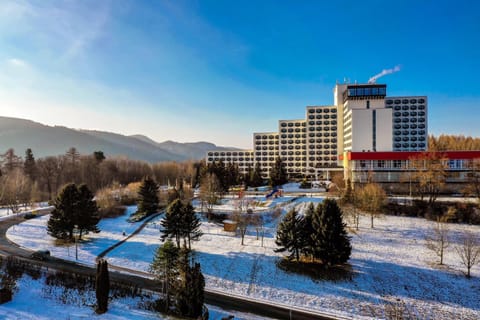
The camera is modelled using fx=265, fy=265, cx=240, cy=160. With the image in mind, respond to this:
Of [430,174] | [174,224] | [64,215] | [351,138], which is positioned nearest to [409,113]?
[351,138]

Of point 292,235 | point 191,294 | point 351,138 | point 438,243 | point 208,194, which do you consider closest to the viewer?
point 191,294

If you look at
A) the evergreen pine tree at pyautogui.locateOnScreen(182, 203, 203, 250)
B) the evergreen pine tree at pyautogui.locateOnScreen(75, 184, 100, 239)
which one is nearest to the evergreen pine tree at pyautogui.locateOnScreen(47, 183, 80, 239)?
the evergreen pine tree at pyautogui.locateOnScreen(75, 184, 100, 239)

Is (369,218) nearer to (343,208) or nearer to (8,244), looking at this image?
(343,208)

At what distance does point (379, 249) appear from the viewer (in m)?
29.5

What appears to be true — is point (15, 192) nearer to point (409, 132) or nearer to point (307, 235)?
point (307, 235)

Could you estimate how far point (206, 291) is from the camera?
71.1 ft

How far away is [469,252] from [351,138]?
5953cm

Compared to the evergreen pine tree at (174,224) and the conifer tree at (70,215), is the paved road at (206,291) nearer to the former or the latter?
the conifer tree at (70,215)

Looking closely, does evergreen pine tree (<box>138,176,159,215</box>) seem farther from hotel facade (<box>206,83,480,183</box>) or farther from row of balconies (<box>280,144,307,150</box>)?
row of balconies (<box>280,144,307,150</box>)

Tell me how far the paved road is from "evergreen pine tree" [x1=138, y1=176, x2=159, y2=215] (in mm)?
17479

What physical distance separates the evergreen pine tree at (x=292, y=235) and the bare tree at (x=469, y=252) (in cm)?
1429

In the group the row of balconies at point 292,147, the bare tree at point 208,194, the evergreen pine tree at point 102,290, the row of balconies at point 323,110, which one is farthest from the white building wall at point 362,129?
the evergreen pine tree at point 102,290

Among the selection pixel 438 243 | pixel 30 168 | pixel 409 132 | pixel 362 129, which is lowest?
pixel 438 243

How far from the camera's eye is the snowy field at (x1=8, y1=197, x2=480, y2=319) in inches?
787
